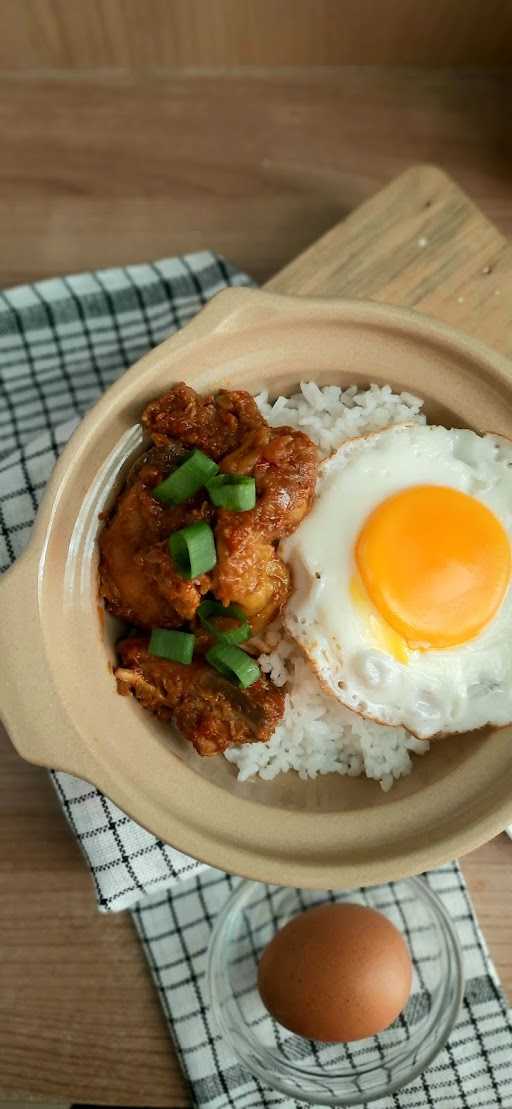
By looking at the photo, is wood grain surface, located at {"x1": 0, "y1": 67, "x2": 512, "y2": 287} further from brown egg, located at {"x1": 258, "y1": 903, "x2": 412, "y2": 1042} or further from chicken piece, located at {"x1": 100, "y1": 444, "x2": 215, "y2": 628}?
brown egg, located at {"x1": 258, "y1": 903, "x2": 412, "y2": 1042}

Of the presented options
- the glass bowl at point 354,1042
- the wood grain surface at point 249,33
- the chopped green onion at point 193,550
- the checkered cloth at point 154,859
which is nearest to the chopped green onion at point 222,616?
the chopped green onion at point 193,550

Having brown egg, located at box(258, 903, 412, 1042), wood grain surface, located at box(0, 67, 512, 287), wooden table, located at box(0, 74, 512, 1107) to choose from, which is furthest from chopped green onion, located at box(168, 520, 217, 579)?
wood grain surface, located at box(0, 67, 512, 287)

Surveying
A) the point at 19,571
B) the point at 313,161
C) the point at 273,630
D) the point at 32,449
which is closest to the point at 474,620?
the point at 273,630

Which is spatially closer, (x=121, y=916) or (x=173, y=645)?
(x=173, y=645)

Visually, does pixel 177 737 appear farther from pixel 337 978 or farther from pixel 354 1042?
pixel 354 1042

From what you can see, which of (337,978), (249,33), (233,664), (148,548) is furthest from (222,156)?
(337,978)

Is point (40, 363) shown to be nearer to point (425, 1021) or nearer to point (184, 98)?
point (184, 98)
